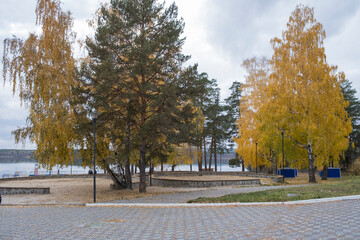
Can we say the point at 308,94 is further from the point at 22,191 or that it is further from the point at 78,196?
the point at 22,191

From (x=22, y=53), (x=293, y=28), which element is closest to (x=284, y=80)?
(x=293, y=28)

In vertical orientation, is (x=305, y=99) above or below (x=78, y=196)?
above

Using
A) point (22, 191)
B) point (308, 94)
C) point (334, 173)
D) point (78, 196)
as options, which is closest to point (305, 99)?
point (308, 94)

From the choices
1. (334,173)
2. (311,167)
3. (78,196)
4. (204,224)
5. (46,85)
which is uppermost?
(46,85)

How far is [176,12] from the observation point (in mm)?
18969

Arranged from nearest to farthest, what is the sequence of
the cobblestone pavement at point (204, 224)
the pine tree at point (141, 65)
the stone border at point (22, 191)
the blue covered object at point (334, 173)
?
the cobblestone pavement at point (204, 224) < the pine tree at point (141, 65) < the stone border at point (22, 191) < the blue covered object at point (334, 173)

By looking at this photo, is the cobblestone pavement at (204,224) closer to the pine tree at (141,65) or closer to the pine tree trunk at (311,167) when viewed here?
the pine tree at (141,65)

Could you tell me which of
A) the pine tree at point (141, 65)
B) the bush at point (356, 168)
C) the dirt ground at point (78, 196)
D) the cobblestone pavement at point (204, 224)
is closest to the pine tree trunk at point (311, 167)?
the bush at point (356, 168)

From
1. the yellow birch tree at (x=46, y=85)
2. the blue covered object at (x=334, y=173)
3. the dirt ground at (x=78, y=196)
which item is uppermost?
the yellow birch tree at (x=46, y=85)

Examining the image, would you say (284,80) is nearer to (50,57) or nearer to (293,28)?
(293,28)

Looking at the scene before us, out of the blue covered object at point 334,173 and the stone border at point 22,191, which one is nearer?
the stone border at point 22,191

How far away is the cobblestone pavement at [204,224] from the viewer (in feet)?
21.4

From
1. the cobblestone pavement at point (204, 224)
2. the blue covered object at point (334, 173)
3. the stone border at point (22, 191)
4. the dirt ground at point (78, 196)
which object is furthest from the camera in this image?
the blue covered object at point (334, 173)

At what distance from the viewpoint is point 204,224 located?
25.8 feet
